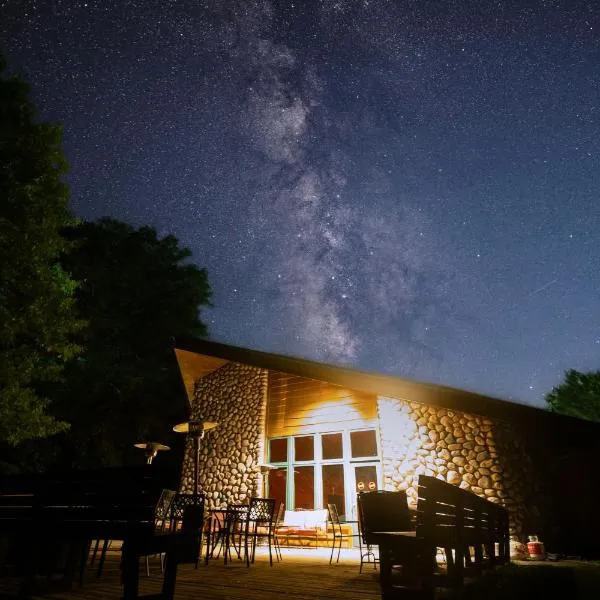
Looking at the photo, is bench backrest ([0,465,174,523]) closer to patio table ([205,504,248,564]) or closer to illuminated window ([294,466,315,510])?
patio table ([205,504,248,564])

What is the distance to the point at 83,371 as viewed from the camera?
1770 cm

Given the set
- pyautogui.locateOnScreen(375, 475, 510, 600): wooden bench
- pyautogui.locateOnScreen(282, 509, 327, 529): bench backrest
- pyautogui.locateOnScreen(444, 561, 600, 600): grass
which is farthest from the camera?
pyautogui.locateOnScreen(282, 509, 327, 529): bench backrest

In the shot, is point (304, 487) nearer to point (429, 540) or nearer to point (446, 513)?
point (446, 513)

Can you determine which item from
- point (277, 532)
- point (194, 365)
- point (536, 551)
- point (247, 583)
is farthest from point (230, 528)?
point (194, 365)

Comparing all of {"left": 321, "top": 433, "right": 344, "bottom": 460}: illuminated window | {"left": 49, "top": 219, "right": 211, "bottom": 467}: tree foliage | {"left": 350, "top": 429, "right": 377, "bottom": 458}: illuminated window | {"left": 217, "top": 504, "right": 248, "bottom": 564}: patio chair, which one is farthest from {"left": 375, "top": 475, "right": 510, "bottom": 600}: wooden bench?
{"left": 49, "top": 219, "right": 211, "bottom": 467}: tree foliage

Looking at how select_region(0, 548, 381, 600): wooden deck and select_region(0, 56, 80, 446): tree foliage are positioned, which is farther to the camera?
select_region(0, 56, 80, 446): tree foliage

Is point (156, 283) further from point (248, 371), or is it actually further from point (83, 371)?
point (248, 371)

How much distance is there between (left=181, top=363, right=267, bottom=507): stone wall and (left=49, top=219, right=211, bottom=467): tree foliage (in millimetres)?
7491

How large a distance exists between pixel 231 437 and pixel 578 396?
97.2ft

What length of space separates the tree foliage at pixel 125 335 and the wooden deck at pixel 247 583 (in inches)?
504

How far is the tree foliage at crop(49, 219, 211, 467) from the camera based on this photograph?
17.8 meters

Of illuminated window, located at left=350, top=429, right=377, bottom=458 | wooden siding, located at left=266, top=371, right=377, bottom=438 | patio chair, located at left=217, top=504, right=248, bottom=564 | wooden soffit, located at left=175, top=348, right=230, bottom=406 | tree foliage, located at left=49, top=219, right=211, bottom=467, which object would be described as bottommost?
patio chair, located at left=217, top=504, right=248, bottom=564

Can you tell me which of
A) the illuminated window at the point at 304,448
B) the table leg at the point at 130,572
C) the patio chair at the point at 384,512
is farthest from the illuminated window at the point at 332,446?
the table leg at the point at 130,572

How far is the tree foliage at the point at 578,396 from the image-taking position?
30375 mm
